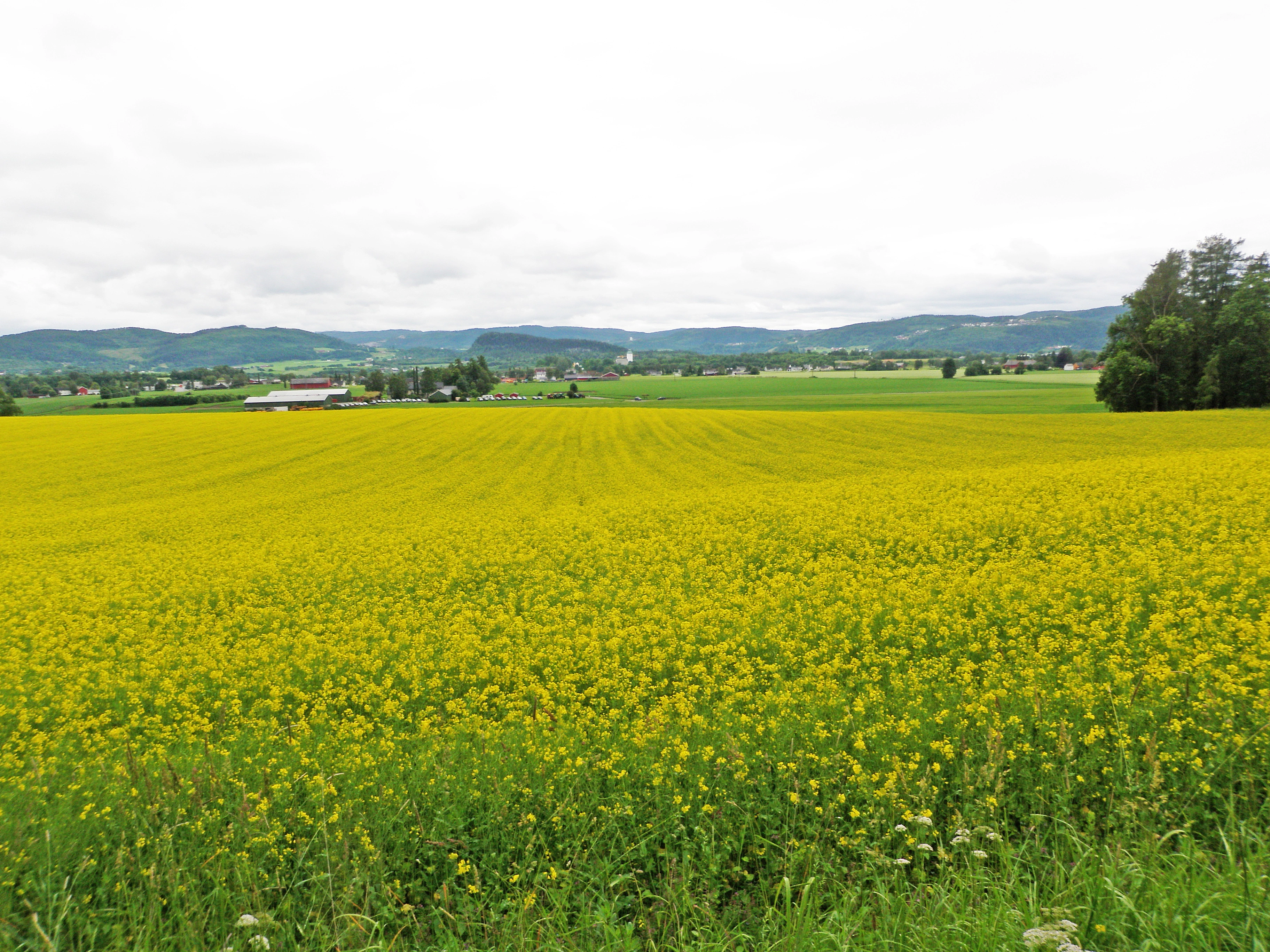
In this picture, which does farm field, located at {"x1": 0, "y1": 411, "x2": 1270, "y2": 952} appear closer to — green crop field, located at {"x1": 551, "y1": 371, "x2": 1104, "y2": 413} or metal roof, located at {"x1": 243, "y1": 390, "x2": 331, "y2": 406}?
green crop field, located at {"x1": 551, "y1": 371, "x2": 1104, "y2": 413}

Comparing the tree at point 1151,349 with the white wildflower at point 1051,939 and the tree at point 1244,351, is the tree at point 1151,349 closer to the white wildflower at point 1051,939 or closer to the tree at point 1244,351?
the tree at point 1244,351

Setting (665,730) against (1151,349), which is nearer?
(665,730)

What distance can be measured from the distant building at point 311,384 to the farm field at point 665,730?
14608cm

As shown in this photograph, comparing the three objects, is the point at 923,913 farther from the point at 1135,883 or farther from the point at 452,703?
the point at 452,703

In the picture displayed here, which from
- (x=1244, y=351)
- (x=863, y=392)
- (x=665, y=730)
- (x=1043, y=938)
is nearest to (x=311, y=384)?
(x=863, y=392)

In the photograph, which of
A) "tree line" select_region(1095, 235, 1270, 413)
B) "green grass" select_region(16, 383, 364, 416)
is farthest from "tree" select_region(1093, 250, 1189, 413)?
"green grass" select_region(16, 383, 364, 416)

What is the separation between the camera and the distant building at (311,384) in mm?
149125

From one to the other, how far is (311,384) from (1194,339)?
17409 centimetres

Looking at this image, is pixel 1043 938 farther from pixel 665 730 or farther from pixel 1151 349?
pixel 1151 349

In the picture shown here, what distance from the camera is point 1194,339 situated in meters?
54.2

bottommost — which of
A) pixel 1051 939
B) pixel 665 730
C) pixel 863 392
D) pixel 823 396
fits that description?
pixel 665 730

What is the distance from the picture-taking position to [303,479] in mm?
29656

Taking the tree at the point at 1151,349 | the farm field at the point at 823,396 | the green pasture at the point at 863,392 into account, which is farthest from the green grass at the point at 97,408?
the tree at the point at 1151,349

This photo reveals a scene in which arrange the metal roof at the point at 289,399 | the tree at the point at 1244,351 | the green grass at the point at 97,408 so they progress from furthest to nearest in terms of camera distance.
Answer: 1. the metal roof at the point at 289,399
2. the green grass at the point at 97,408
3. the tree at the point at 1244,351
